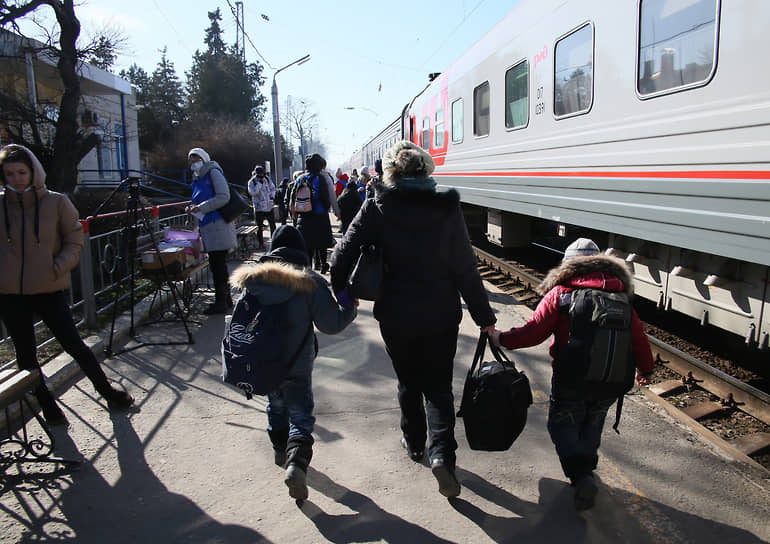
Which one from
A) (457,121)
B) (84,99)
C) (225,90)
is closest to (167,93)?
(225,90)

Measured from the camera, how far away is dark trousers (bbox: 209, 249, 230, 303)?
21.3 feet

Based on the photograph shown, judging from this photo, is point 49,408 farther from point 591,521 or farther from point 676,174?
point 676,174

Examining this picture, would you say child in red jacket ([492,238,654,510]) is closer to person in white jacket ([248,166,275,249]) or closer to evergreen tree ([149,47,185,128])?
person in white jacket ([248,166,275,249])

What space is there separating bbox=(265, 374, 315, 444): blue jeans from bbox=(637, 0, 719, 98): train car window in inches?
131

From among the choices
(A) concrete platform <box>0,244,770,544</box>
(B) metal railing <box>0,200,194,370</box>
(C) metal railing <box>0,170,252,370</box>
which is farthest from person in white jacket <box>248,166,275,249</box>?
(A) concrete platform <box>0,244,770,544</box>

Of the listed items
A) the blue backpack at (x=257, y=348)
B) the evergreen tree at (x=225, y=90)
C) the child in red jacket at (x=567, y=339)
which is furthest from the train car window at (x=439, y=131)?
the evergreen tree at (x=225, y=90)

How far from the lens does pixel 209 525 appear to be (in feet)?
9.14

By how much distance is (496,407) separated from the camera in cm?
288

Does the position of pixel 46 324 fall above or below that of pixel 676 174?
below

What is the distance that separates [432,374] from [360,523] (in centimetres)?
82

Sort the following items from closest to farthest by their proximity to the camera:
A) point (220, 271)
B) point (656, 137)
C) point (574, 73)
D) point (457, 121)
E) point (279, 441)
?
1. point (279, 441)
2. point (656, 137)
3. point (574, 73)
4. point (220, 271)
5. point (457, 121)

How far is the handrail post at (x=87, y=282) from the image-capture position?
18.4 feet

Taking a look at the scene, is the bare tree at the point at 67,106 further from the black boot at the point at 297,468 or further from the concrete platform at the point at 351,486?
the black boot at the point at 297,468

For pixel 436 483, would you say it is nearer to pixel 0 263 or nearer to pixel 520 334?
pixel 520 334
